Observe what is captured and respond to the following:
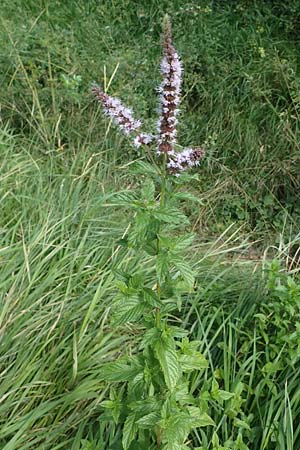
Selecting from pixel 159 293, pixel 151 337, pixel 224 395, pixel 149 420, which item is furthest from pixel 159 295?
pixel 224 395

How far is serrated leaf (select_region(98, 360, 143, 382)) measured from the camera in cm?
156

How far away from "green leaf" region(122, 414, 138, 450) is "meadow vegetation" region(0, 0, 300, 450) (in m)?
0.11

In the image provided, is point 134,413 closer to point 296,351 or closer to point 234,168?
point 296,351

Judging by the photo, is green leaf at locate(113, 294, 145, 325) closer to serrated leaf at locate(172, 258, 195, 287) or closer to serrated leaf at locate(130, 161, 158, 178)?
serrated leaf at locate(172, 258, 195, 287)

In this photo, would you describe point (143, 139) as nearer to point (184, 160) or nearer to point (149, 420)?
point (184, 160)

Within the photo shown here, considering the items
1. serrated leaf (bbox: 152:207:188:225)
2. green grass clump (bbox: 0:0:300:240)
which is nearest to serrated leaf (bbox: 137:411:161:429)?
serrated leaf (bbox: 152:207:188:225)

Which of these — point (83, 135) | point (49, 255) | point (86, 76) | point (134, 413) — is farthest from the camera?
point (86, 76)

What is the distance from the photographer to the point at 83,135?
3.36m

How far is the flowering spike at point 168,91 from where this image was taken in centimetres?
126

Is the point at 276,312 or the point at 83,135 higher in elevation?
the point at 276,312

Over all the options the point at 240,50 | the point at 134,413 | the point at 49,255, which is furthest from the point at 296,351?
the point at 240,50

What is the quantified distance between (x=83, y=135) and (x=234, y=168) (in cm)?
101

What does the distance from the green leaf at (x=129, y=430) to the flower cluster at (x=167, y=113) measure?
70 cm

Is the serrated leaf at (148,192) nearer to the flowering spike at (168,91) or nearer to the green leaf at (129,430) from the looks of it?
the flowering spike at (168,91)
